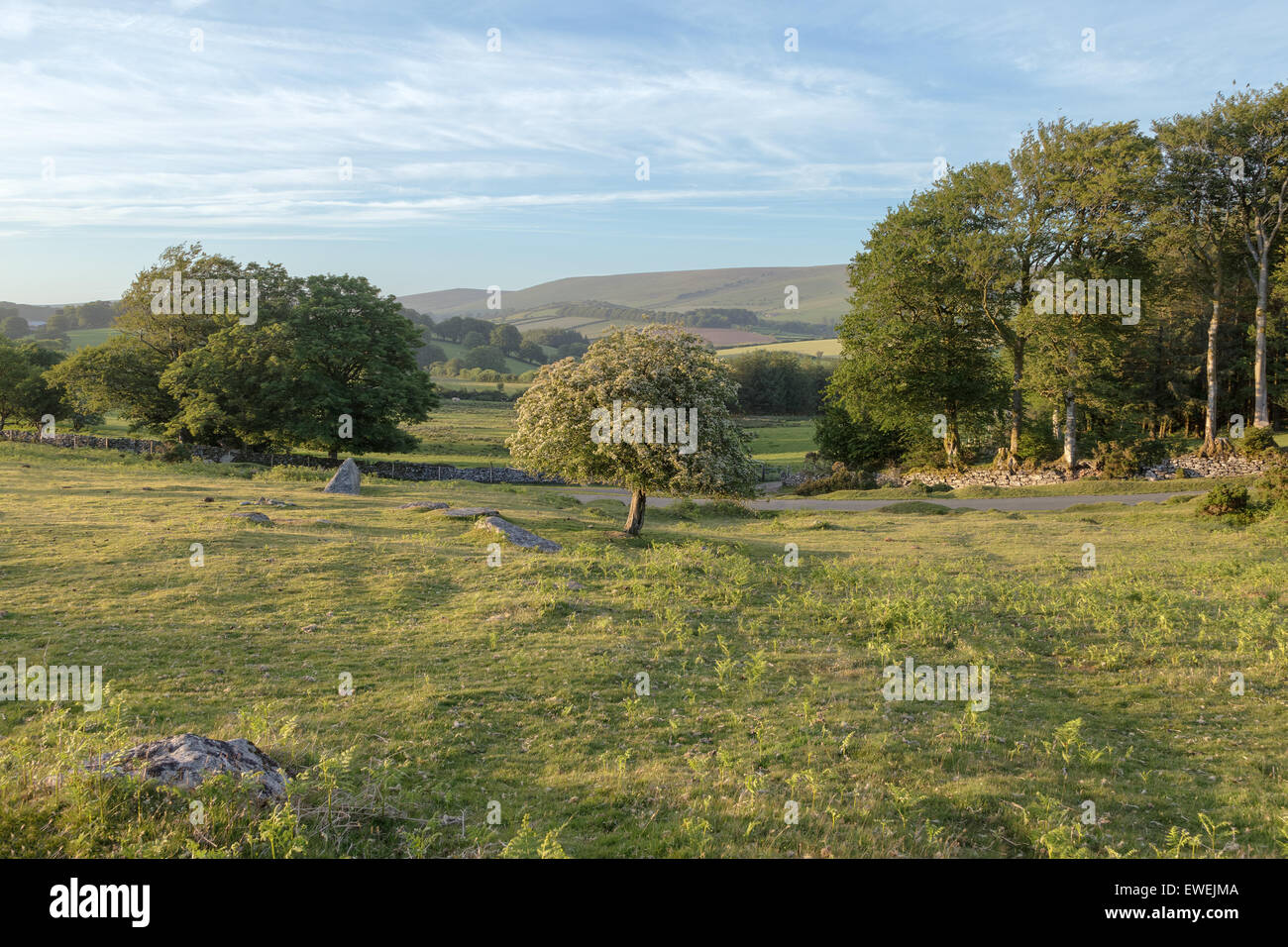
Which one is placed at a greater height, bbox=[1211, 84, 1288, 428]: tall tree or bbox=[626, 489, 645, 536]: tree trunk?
bbox=[1211, 84, 1288, 428]: tall tree

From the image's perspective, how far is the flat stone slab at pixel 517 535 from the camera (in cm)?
2131

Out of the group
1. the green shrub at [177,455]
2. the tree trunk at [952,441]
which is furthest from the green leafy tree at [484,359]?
the tree trunk at [952,441]

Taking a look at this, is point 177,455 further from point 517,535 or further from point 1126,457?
point 1126,457

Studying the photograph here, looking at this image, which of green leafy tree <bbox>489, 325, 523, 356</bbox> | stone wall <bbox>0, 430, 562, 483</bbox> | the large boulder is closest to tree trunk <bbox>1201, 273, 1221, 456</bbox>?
stone wall <bbox>0, 430, 562, 483</bbox>

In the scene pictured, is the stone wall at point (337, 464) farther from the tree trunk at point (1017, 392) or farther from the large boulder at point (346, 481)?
the tree trunk at point (1017, 392)

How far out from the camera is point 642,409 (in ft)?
70.9

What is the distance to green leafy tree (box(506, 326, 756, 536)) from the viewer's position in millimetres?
21703

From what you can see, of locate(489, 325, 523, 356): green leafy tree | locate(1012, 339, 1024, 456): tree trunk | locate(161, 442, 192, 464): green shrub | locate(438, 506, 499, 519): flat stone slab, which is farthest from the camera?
locate(489, 325, 523, 356): green leafy tree

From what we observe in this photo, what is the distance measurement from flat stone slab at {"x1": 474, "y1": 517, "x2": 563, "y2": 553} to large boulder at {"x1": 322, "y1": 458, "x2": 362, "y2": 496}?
1319 cm

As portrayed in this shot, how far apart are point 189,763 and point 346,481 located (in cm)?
2975

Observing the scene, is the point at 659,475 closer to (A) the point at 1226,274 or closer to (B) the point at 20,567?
(B) the point at 20,567

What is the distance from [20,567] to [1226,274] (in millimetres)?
67257

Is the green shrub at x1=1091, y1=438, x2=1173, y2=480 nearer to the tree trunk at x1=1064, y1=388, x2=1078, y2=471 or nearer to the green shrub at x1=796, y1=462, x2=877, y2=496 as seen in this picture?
the tree trunk at x1=1064, y1=388, x2=1078, y2=471
